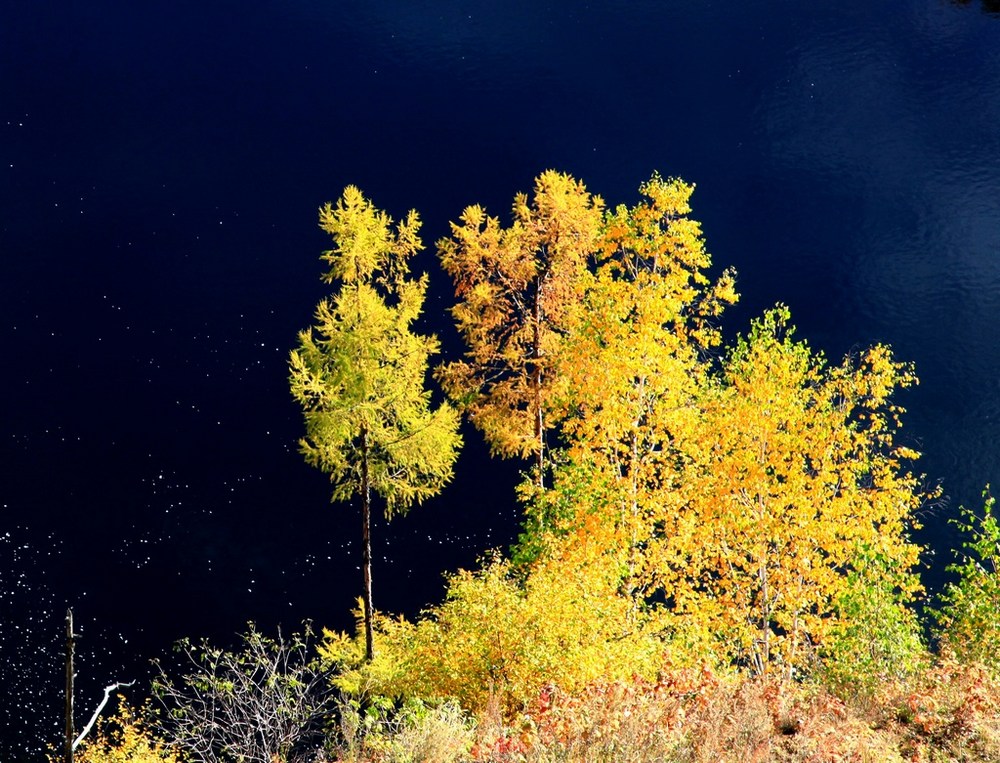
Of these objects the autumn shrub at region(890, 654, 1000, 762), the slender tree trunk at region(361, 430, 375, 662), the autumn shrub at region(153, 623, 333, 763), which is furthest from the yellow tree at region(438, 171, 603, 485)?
the autumn shrub at region(890, 654, 1000, 762)

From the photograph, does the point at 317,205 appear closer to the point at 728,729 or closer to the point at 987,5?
the point at 987,5

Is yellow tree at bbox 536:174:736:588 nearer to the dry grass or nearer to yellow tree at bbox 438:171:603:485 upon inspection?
yellow tree at bbox 438:171:603:485

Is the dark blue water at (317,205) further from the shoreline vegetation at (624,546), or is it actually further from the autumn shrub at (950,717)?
the autumn shrub at (950,717)

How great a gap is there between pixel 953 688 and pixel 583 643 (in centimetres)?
553

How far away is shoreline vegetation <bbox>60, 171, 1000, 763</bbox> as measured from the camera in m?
11.3

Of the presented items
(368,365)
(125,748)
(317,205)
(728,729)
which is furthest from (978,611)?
(317,205)

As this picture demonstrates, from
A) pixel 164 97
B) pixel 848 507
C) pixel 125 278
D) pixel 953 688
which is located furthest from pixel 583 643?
pixel 164 97

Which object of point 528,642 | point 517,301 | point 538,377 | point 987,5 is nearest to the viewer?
point 528,642

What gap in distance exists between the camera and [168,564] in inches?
1435

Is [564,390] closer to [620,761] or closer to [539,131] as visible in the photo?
[620,761]

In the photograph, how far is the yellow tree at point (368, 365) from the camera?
23.5 metres

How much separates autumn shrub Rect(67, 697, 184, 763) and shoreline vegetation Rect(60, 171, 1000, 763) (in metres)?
0.21

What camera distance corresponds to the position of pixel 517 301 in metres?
30.2

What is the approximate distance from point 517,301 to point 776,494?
36.8ft
